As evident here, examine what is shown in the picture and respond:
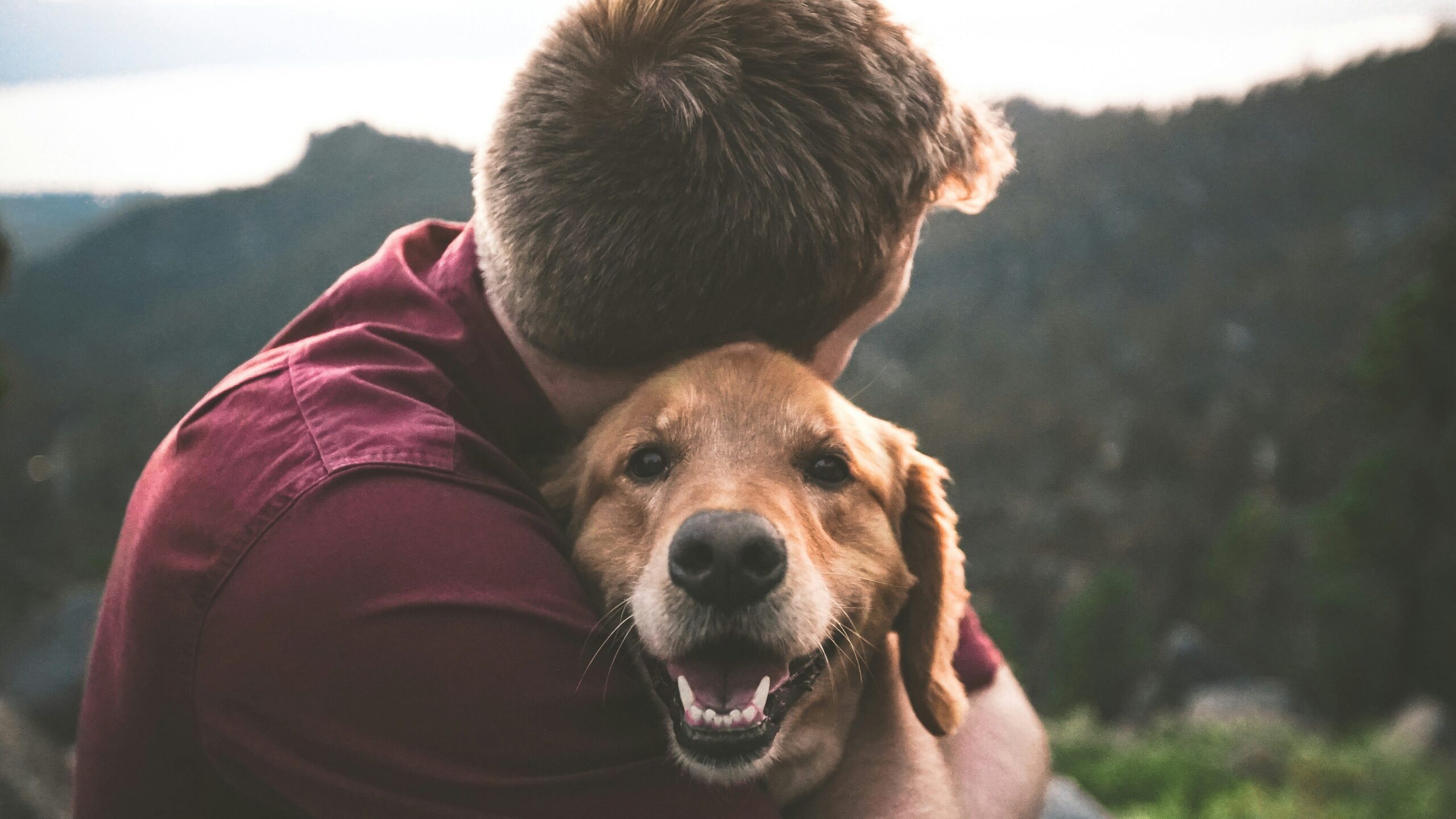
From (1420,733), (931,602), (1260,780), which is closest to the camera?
(931,602)

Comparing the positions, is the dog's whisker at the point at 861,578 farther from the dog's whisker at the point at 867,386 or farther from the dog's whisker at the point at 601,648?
the dog's whisker at the point at 867,386

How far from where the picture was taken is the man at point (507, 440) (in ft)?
5.78

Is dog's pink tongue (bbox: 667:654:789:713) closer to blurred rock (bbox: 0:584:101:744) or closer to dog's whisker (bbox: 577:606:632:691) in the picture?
dog's whisker (bbox: 577:606:632:691)

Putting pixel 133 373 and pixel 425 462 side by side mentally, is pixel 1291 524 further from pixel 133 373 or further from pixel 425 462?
pixel 425 462

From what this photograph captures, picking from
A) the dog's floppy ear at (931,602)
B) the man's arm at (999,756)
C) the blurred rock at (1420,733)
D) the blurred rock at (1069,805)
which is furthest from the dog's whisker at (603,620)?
the blurred rock at (1420,733)

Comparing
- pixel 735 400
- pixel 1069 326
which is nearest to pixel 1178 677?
pixel 735 400

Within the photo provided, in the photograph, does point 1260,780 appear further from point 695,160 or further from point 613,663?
point 695,160

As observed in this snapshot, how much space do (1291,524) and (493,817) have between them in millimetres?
50254

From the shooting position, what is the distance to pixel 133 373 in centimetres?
2564

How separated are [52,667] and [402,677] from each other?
40.9 feet

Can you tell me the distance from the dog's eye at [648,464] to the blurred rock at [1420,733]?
50.6 ft

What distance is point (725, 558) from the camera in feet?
7.16

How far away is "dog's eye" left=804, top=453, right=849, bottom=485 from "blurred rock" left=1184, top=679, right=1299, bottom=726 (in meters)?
17.5

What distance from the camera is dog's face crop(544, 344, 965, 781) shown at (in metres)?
2.23
